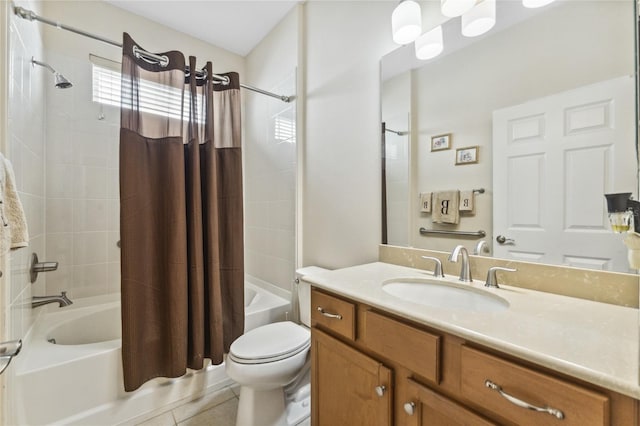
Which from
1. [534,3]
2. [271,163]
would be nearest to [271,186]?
[271,163]

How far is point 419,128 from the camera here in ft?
4.45

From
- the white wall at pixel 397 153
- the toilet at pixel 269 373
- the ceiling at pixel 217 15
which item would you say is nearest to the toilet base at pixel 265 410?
the toilet at pixel 269 373

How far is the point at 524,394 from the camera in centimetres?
57

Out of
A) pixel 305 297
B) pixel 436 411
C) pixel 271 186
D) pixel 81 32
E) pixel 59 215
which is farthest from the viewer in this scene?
pixel 271 186

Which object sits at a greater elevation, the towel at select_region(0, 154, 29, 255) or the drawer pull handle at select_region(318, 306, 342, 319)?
the towel at select_region(0, 154, 29, 255)

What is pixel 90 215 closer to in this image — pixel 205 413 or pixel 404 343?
pixel 205 413

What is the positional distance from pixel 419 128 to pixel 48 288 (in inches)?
101

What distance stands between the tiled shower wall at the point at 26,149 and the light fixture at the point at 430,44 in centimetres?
176

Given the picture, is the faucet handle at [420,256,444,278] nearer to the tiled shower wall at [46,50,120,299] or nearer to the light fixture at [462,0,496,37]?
the light fixture at [462,0,496,37]

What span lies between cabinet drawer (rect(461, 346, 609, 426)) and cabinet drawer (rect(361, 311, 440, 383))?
0.08 meters

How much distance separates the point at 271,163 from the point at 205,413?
1796 mm

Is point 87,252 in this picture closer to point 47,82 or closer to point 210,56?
point 47,82

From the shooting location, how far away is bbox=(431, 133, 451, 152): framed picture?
125 cm

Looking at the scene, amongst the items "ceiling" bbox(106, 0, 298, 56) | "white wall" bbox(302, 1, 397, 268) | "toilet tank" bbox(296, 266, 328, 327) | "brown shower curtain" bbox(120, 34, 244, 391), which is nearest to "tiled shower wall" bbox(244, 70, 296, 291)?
"white wall" bbox(302, 1, 397, 268)
